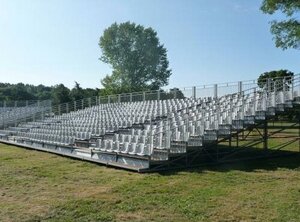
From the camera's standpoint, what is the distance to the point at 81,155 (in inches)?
603

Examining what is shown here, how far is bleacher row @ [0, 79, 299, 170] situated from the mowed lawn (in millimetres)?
1183

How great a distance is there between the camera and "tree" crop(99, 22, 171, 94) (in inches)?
2224

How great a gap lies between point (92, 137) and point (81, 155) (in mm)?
2811

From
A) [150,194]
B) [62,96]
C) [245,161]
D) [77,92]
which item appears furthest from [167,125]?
[77,92]

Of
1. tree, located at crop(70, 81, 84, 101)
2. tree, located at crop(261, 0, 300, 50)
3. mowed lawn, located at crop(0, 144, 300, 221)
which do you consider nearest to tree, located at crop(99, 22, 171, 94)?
tree, located at crop(70, 81, 84, 101)

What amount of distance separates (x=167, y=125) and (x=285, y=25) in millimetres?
13007

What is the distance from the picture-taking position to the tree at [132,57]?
56500mm

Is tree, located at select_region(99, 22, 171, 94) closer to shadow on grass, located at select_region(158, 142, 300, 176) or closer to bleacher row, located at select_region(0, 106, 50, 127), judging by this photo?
bleacher row, located at select_region(0, 106, 50, 127)

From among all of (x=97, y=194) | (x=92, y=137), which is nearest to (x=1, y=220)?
(x=97, y=194)

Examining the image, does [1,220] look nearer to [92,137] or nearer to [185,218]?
[185,218]

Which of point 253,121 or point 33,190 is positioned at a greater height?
point 253,121

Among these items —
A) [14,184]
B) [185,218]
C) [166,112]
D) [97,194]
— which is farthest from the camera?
[166,112]

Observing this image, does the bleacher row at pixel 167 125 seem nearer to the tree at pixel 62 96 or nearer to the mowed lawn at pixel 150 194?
the mowed lawn at pixel 150 194

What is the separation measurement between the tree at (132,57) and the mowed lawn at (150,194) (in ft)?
144
